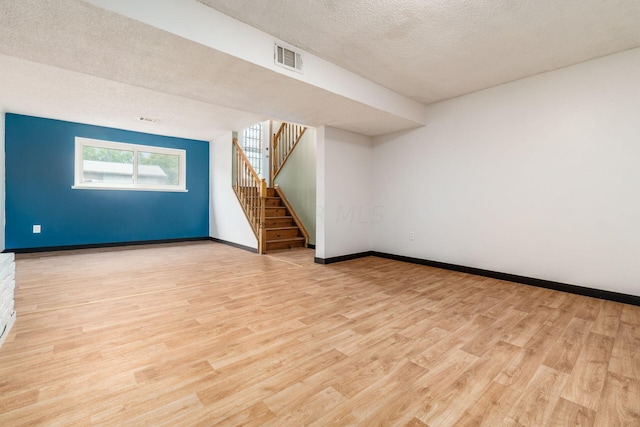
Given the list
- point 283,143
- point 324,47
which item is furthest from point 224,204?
point 324,47

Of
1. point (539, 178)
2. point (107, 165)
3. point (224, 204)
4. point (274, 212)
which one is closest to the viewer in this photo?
point (539, 178)

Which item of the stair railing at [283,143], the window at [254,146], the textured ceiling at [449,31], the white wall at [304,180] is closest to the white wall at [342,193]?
the white wall at [304,180]

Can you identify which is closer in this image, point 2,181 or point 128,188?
point 2,181

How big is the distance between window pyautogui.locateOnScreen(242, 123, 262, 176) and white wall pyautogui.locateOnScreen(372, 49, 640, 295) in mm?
4969

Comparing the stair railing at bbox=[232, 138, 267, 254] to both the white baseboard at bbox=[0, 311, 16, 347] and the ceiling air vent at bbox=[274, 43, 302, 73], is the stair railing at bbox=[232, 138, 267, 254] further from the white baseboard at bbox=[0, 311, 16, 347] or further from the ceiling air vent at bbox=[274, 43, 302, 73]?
the white baseboard at bbox=[0, 311, 16, 347]

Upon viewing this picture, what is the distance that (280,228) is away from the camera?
19.0 feet

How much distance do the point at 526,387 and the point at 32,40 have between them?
12.6 feet

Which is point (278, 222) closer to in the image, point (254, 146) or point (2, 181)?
point (254, 146)

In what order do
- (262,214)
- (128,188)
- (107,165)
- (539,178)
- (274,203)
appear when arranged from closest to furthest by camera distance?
(539,178)
(262,214)
(107,165)
(128,188)
(274,203)

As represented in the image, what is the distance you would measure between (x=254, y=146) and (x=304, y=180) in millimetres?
3018

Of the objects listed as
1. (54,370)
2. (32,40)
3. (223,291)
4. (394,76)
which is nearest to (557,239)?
(394,76)

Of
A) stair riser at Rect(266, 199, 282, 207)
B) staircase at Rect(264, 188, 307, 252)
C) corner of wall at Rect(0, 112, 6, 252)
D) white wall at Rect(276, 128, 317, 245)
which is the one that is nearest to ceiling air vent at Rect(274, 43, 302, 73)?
white wall at Rect(276, 128, 317, 245)

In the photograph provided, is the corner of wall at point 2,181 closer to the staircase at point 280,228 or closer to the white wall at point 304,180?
the staircase at point 280,228

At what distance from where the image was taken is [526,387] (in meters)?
1.43
